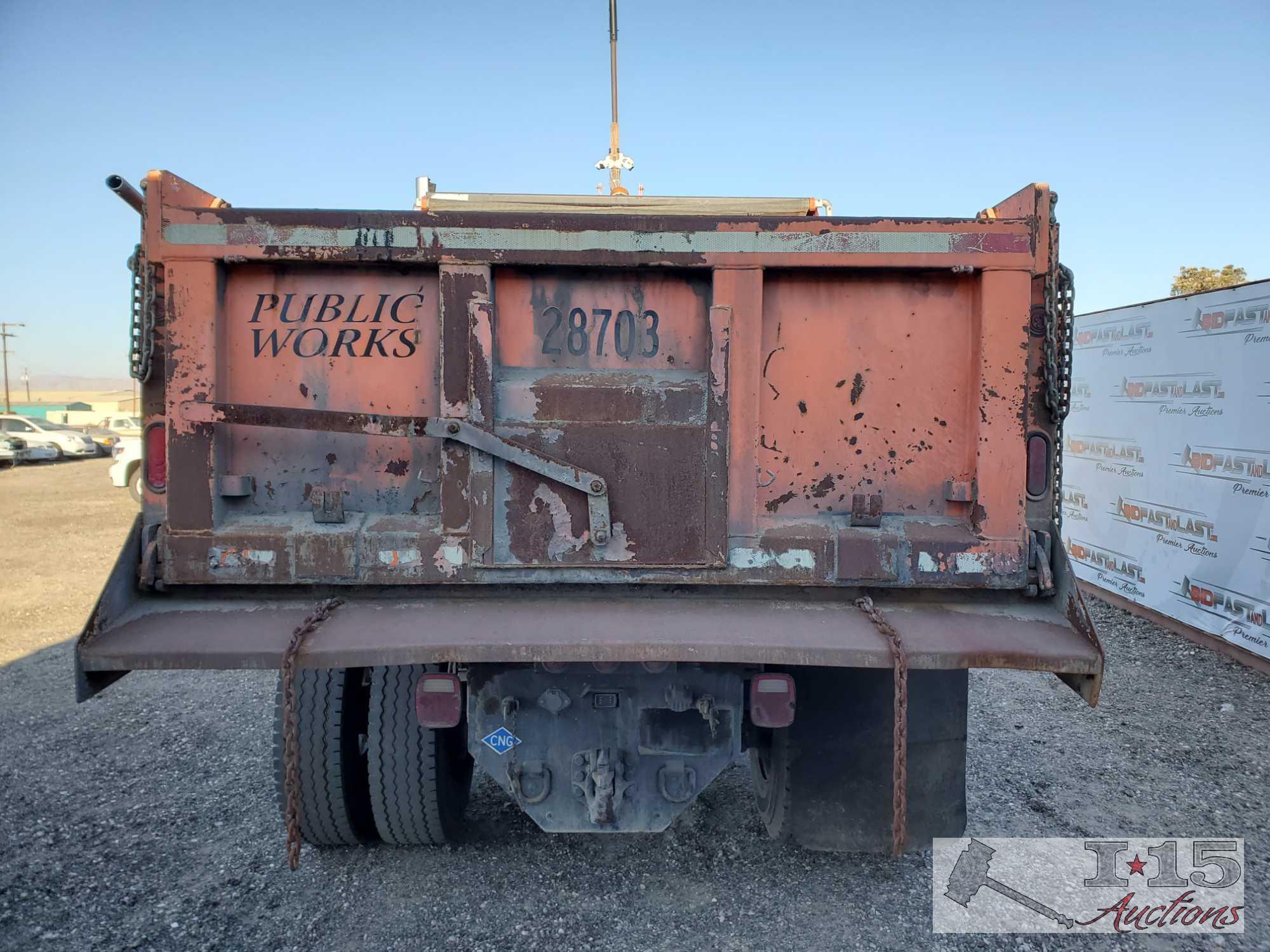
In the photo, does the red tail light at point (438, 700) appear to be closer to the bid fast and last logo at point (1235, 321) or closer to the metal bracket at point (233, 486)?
the metal bracket at point (233, 486)

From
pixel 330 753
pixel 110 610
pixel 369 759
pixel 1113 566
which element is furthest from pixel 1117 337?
pixel 110 610

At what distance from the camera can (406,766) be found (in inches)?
128

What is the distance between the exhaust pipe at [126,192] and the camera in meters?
2.54

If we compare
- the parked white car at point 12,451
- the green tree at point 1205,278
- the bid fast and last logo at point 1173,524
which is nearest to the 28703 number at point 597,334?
the bid fast and last logo at point 1173,524

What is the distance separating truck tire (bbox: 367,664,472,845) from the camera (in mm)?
3227

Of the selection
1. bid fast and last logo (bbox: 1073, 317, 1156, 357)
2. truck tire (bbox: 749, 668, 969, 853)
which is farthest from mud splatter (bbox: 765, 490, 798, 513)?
bid fast and last logo (bbox: 1073, 317, 1156, 357)

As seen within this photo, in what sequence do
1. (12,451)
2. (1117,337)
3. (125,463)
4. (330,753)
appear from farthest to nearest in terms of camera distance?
(12,451) < (125,463) < (1117,337) < (330,753)

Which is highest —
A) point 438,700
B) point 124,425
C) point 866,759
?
point 124,425

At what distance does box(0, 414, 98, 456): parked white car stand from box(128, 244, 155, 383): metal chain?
29.8 meters

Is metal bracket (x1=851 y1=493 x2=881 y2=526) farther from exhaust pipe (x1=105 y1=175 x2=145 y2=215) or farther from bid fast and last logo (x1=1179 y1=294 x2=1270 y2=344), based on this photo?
bid fast and last logo (x1=1179 y1=294 x2=1270 y2=344)

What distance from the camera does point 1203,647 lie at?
263 inches

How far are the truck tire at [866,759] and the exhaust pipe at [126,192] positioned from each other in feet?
9.46

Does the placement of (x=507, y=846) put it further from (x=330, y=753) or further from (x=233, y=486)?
(x=233, y=486)

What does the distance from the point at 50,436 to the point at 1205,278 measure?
3470 centimetres
